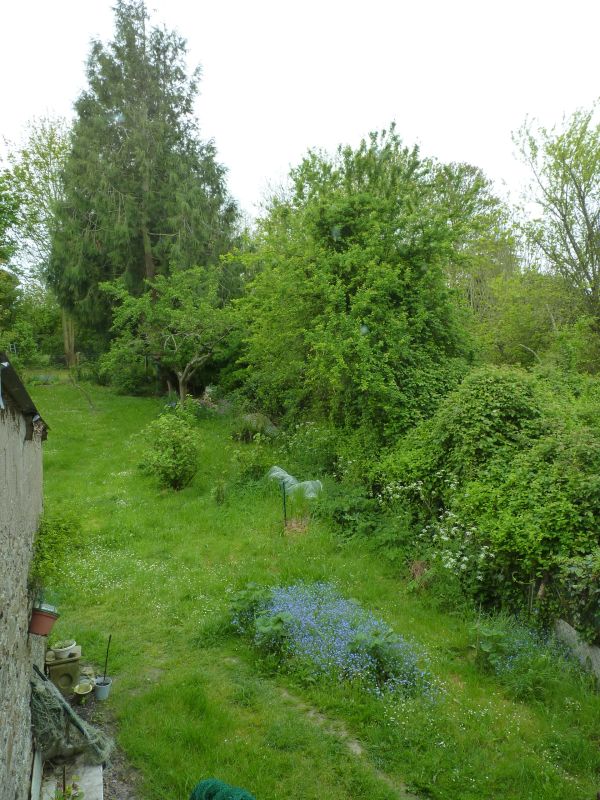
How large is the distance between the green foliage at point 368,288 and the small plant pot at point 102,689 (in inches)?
286

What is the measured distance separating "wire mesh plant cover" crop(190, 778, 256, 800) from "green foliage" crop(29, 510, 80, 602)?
256 cm

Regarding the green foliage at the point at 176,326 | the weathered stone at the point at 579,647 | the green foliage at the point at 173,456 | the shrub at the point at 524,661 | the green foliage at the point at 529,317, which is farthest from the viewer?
the green foliage at the point at 176,326

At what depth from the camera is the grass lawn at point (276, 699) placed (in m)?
4.90

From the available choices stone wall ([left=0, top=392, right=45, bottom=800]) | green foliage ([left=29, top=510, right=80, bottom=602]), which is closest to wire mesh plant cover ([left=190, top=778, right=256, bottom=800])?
stone wall ([left=0, top=392, right=45, bottom=800])

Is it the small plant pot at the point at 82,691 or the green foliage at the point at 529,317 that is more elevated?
the green foliage at the point at 529,317

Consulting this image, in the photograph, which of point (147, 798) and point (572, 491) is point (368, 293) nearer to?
point (572, 491)

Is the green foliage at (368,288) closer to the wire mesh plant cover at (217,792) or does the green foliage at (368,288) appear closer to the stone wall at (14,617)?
the stone wall at (14,617)

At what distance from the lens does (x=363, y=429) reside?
12.3 metres

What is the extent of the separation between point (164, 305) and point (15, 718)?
1708 centimetres

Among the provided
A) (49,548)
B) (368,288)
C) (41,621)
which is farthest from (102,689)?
(368,288)

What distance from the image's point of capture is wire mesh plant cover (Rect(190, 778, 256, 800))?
3428 mm

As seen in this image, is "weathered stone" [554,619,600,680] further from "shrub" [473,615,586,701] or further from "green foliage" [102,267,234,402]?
"green foliage" [102,267,234,402]

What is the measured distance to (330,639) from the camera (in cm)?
666

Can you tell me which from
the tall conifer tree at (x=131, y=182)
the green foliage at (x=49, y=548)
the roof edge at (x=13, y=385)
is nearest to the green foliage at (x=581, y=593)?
Answer: the green foliage at (x=49, y=548)
